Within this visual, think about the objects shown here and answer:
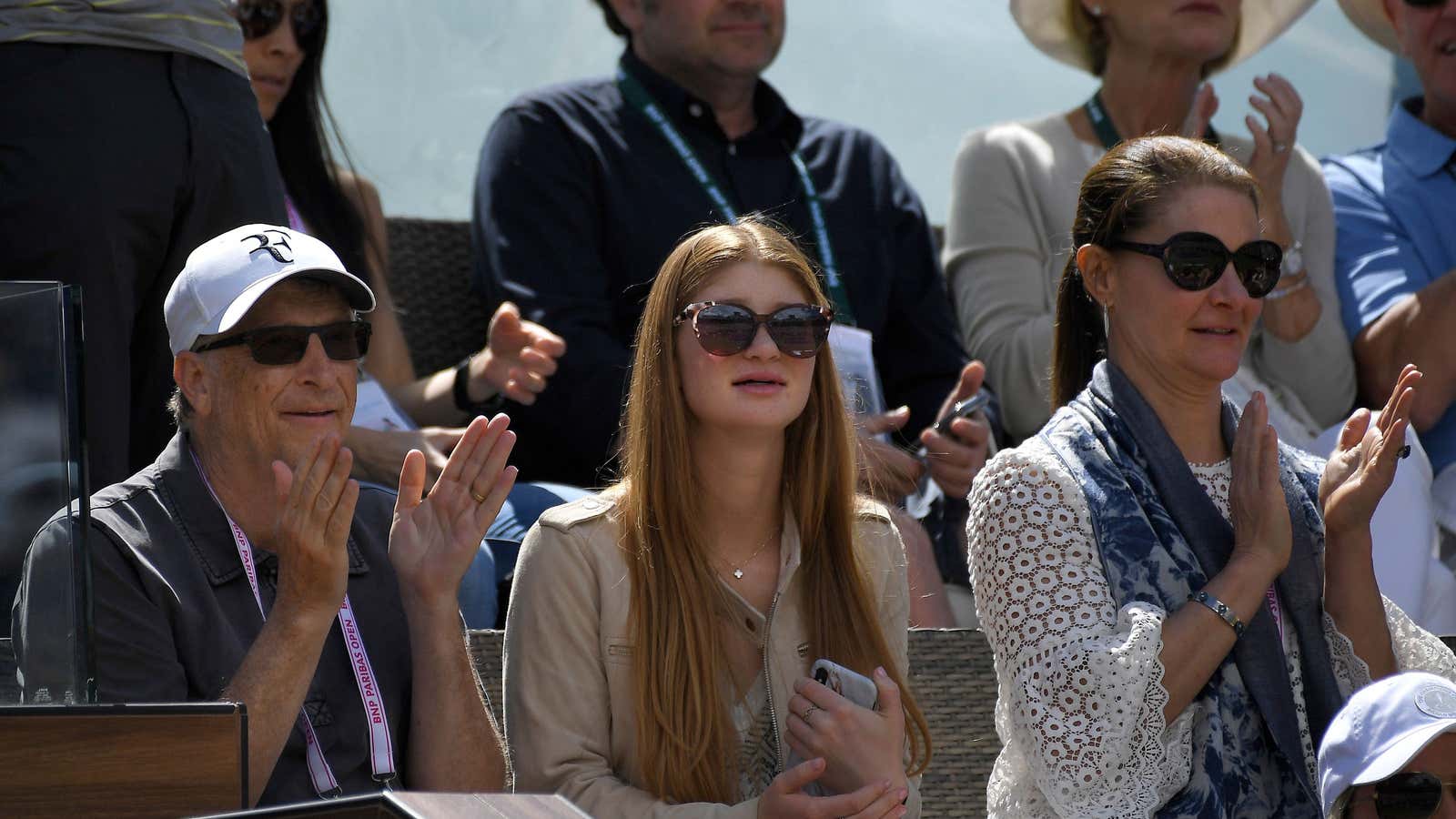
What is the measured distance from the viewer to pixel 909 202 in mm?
5023

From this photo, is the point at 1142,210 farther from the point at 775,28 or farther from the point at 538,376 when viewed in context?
the point at 775,28

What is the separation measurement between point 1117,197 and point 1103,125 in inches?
64.2

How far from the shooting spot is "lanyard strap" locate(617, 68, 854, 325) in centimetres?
467

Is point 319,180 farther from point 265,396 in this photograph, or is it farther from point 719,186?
point 265,396

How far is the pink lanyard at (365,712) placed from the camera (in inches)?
111

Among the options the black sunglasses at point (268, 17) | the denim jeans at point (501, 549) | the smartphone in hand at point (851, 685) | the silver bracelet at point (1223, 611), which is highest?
the black sunglasses at point (268, 17)

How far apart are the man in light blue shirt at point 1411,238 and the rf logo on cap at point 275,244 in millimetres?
2875

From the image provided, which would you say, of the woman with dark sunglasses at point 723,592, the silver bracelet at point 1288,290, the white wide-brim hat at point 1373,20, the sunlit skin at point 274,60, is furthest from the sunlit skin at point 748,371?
the white wide-brim hat at point 1373,20

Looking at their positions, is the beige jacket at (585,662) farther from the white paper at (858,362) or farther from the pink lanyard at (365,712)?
the white paper at (858,362)

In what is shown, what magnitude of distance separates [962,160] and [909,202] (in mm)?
179

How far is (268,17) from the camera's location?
436 cm

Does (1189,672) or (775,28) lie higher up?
(775,28)

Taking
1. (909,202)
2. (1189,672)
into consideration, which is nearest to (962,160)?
(909,202)

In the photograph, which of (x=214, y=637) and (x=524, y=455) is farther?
(x=524, y=455)
